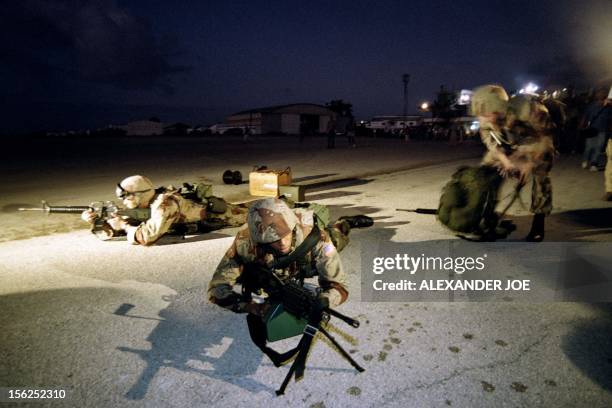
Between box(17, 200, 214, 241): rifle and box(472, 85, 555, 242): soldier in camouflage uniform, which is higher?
box(472, 85, 555, 242): soldier in camouflage uniform

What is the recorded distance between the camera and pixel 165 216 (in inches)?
179

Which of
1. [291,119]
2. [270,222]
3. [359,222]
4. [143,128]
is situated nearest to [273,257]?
[270,222]

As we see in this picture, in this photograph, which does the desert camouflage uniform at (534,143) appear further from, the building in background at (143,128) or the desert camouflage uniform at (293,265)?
the building in background at (143,128)

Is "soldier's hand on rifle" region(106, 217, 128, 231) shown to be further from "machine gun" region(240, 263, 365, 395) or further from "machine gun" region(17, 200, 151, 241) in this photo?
"machine gun" region(240, 263, 365, 395)

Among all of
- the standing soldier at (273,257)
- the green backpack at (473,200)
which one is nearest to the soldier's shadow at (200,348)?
the standing soldier at (273,257)

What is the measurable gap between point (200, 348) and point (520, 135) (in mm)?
4406

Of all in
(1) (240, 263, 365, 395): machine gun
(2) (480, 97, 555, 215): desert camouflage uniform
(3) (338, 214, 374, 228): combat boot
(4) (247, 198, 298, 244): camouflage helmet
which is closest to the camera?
(1) (240, 263, 365, 395): machine gun

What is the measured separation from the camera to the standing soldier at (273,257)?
2357 mm

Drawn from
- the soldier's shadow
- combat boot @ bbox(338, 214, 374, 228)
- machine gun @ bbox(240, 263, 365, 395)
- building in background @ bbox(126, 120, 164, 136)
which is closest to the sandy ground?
the soldier's shadow

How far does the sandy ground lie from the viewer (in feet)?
7.30

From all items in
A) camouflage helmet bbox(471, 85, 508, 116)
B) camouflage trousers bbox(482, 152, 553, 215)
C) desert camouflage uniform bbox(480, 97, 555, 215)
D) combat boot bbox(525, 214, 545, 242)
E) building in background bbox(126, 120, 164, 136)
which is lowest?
combat boot bbox(525, 214, 545, 242)

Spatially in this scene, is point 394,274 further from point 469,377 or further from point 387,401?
point 387,401

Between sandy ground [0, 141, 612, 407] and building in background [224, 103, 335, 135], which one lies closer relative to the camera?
sandy ground [0, 141, 612, 407]

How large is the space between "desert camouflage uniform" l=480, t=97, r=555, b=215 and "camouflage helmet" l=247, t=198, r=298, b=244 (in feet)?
11.6
